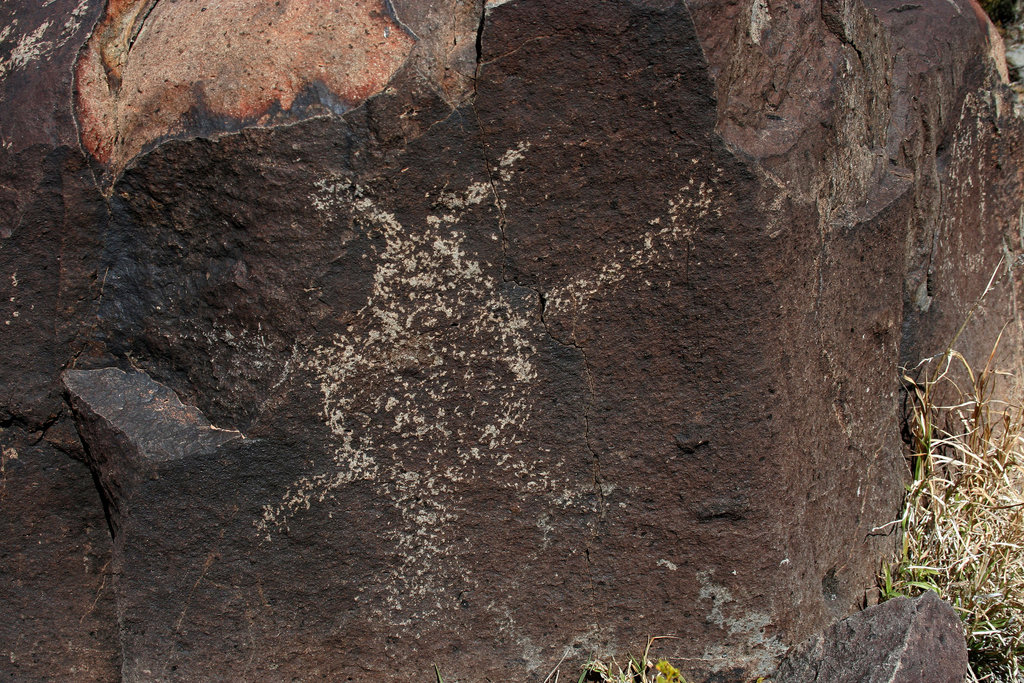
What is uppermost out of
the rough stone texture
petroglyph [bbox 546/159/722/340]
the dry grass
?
petroglyph [bbox 546/159/722/340]

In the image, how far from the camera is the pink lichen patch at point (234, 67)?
143 centimetres

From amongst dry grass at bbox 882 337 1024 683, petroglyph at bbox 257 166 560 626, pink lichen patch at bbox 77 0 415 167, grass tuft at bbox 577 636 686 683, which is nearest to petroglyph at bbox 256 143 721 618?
petroglyph at bbox 257 166 560 626

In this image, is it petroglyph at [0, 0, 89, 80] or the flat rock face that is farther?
petroglyph at [0, 0, 89, 80]

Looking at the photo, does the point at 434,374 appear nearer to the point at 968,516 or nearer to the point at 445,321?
the point at 445,321

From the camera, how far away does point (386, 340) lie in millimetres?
1517

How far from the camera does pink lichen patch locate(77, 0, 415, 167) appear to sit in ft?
4.69

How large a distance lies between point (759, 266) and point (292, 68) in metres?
0.83

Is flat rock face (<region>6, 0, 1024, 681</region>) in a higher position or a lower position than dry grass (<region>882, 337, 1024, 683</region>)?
higher

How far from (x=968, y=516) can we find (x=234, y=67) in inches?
71.7

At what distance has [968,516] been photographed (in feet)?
6.74

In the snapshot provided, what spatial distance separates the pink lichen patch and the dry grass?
1445 millimetres

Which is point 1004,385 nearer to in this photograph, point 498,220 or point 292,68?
point 498,220

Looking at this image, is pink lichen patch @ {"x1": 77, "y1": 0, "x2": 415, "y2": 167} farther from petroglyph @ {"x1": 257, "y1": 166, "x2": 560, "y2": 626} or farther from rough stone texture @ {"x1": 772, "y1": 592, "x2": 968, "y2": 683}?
rough stone texture @ {"x1": 772, "y1": 592, "x2": 968, "y2": 683}

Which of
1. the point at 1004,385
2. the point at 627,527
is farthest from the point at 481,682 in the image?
the point at 1004,385
